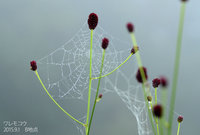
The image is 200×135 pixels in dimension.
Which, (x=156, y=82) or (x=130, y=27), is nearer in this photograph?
(x=130, y=27)

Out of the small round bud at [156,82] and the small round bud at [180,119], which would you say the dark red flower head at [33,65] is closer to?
the small round bud at [156,82]

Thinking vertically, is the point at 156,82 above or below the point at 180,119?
above

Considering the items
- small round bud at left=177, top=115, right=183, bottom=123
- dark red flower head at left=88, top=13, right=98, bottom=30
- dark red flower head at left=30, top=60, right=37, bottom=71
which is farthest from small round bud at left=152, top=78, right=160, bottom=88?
dark red flower head at left=30, top=60, right=37, bottom=71

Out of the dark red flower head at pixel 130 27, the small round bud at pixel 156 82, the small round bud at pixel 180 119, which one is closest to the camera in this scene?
the dark red flower head at pixel 130 27

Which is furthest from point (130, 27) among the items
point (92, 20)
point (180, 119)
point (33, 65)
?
point (180, 119)

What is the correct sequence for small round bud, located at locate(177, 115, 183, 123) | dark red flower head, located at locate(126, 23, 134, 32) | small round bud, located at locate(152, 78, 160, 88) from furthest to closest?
1. small round bud, located at locate(177, 115, 183, 123)
2. small round bud, located at locate(152, 78, 160, 88)
3. dark red flower head, located at locate(126, 23, 134, 32)

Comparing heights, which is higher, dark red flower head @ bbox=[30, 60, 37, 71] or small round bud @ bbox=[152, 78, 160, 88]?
dark red flower head @ bbox=[30, 60, 37, 71]

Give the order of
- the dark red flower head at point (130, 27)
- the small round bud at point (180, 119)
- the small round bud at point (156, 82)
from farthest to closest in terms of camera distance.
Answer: the small round bud at point (180, 119) → the small round bud at point (156, 82) → the dark red flower head at point (130, 27)

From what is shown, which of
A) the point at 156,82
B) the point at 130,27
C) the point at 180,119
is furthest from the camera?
the point at 180,119

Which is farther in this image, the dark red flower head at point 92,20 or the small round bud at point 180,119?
the small round bud at point 180,119

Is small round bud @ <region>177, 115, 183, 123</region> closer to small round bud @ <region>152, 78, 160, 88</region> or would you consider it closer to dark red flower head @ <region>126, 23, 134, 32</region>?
small round bud @ <region>152, 78, 160, 88</region>

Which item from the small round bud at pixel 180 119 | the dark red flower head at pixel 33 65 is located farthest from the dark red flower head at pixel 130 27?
the small round bud at pixel 180 119

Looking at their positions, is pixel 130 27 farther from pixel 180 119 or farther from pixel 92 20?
pixel 180 119
